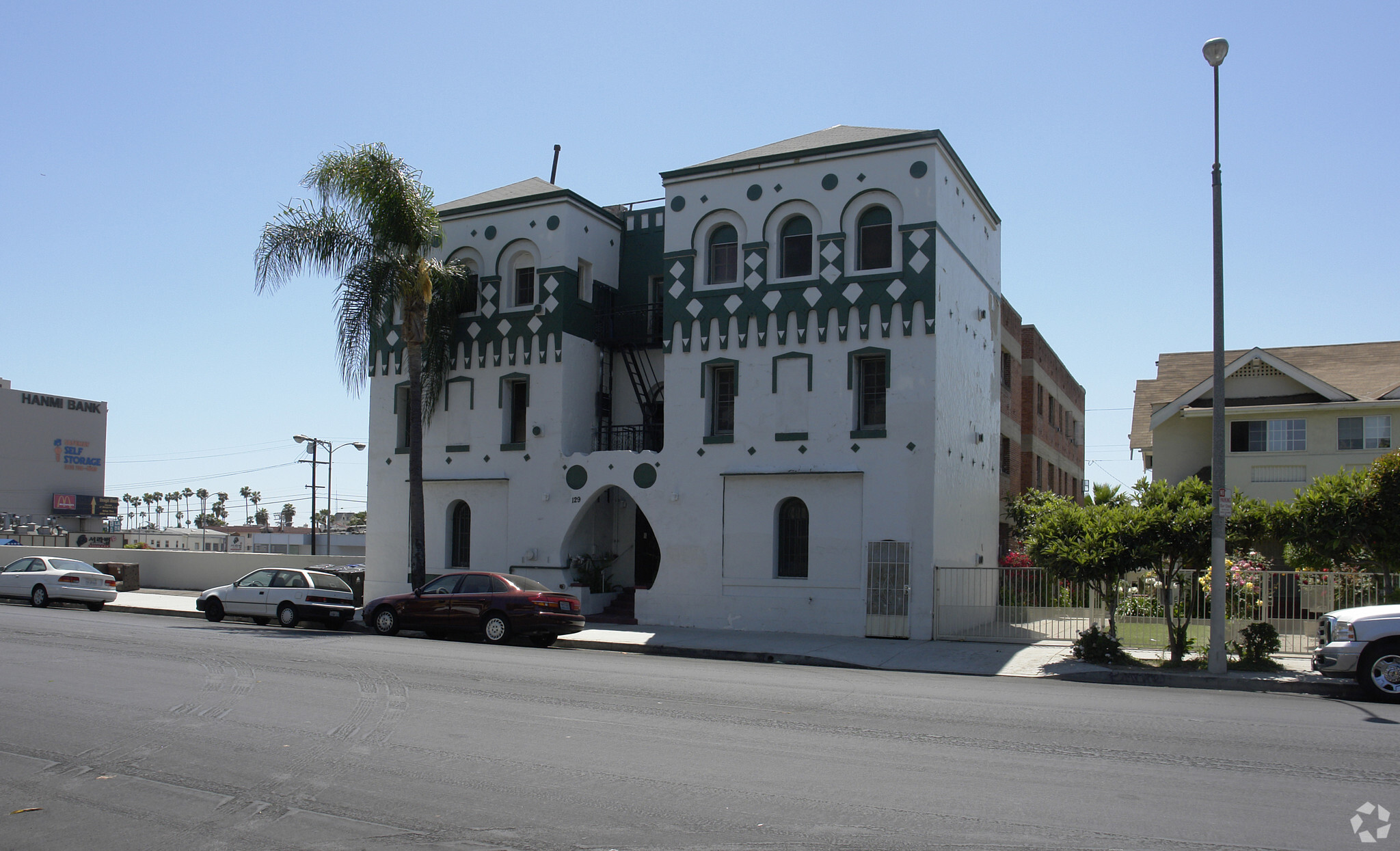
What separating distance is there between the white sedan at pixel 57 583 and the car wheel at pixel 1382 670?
27617mm

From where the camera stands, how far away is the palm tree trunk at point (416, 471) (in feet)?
83.5

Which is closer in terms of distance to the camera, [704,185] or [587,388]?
[704,185]

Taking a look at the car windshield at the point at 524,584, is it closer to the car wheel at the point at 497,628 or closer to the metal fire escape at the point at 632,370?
the car wheel at the point at 497,628

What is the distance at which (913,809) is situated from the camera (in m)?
7.34

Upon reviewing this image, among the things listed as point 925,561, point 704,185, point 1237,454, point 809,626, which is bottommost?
point 809,626

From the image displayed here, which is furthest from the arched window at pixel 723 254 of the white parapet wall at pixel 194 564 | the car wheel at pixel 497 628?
the white parapet wall at pixel 194 564

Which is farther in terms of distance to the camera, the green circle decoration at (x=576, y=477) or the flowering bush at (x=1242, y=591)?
the green circle decoration at (x=576, y=477)

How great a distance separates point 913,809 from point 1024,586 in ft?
44.5

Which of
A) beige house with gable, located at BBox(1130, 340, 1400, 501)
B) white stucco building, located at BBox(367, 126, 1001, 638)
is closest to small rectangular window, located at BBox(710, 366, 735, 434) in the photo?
white stucco building, located at BBox(367, 126, 1001, 638)

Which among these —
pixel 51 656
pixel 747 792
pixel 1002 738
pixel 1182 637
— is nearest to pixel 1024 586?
pixel 1182 637

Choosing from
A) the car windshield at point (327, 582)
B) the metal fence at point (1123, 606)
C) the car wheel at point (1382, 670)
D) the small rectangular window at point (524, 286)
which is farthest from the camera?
the small rectangular window at point (524, 286)

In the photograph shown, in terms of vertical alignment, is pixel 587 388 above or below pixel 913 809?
above

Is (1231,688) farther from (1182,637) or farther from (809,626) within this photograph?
(809,626)

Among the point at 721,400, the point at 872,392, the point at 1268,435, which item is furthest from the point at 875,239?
the point at 1268,435
